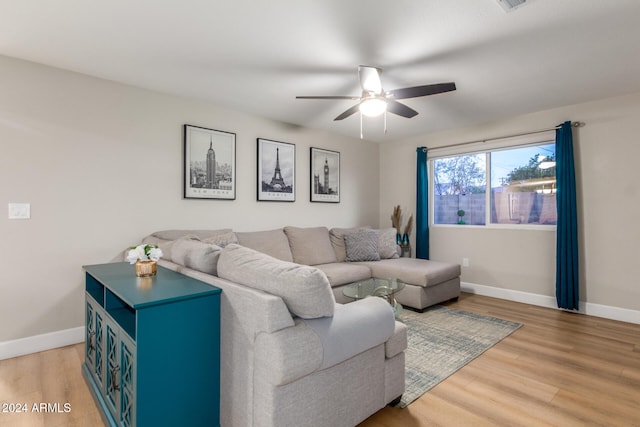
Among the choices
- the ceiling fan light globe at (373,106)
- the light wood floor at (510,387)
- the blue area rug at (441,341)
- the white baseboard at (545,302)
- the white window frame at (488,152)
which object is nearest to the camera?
the light wood floor at (510,387)

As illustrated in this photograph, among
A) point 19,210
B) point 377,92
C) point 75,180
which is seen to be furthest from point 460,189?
point 19,210

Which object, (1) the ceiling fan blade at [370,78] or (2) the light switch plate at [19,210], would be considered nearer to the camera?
(1) the ceiling fan blade at [370,78]

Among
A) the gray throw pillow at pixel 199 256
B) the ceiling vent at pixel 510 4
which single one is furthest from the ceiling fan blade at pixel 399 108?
the gray throw pillow at pixel 199 256

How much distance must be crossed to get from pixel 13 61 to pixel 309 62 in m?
2.33

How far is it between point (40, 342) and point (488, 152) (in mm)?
5320

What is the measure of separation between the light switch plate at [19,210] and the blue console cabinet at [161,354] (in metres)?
1.41

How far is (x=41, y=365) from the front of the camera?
2410 mm

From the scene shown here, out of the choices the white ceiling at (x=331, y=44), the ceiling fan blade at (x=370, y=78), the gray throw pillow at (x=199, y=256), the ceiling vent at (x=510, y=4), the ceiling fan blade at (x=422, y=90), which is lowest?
the gray throw pillow at (x=199, y=256)

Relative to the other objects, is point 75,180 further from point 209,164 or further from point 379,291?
point 379,291

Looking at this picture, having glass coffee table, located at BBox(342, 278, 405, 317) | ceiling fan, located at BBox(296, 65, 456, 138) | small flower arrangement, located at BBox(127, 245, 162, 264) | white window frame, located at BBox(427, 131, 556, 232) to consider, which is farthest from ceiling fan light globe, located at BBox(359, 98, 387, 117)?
white window frame, located at BBox(427, 131, 556, 232)

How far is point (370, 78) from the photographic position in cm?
255

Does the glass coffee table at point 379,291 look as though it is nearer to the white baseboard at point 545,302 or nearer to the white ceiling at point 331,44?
the white ceiling at point 331,44

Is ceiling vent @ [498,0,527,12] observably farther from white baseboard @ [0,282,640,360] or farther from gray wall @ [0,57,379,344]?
white baseboard @ [0,282,640,360]

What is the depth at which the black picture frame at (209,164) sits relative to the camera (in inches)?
137
